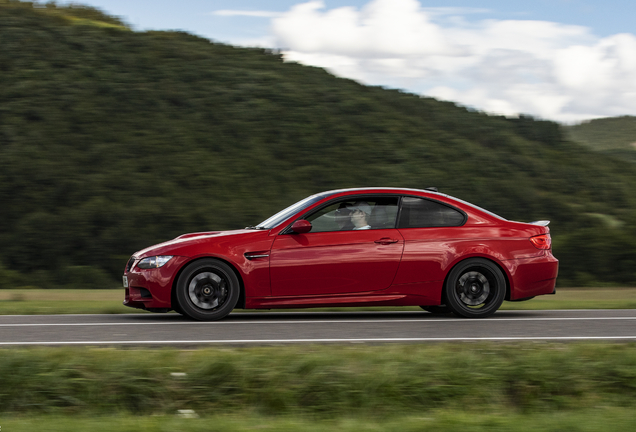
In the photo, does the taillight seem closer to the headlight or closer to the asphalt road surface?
the asphalt road surface

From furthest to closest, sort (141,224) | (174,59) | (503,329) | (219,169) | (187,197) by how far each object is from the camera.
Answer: (174,59) → (219,169) → (187,197) → (141,224) → (503,329)

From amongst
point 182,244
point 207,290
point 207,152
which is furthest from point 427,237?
point 207,152

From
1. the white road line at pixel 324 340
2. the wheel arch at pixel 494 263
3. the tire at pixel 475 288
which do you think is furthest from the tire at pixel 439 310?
the white road line at pixel 324 340

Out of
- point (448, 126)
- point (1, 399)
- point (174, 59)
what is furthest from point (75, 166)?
point (1, 399)

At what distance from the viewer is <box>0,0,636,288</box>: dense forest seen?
102 ft

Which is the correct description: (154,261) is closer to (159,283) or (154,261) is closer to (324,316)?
(159,283)

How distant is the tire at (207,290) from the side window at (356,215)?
110 cm

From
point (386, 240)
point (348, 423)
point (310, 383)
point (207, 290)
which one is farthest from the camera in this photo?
point (386, 240)

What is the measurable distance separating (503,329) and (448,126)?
43.5 metres

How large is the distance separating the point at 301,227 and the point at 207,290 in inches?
49.0

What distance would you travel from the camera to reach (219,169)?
38.5 meters

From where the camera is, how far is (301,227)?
8.98m

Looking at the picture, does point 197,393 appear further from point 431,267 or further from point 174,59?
point 174,59

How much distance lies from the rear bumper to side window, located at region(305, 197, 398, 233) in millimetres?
1499
